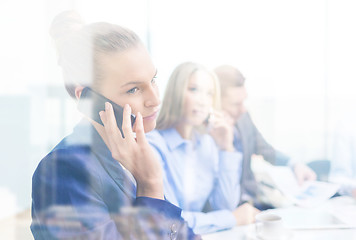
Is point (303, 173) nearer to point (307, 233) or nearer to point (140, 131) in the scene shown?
point (307, 233)

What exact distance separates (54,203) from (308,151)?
3.52 ft

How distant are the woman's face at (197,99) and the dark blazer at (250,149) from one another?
199mm

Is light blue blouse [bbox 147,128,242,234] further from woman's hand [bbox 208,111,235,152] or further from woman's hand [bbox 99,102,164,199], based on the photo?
woman's hand [bbox 99,102,164,199]

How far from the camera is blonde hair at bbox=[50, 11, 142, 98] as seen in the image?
842 mm

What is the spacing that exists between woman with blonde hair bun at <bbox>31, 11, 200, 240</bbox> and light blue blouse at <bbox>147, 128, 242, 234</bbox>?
0.17 metres

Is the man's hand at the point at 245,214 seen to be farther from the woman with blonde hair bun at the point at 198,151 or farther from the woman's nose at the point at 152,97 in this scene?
the woman's nose at the point at 152,97

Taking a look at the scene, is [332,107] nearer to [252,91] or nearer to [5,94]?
[252,91]

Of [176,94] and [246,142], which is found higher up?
[176,94]

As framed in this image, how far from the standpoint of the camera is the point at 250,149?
1.31 metres

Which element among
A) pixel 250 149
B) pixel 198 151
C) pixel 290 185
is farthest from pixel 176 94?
pixel 290 185

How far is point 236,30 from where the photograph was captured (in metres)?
1.17

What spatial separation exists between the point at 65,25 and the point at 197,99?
1.84 ft

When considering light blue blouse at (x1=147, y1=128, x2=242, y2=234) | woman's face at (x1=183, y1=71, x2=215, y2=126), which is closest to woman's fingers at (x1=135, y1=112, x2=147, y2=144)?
light blue blouse at (x1=147, y1=128, x2=242, y2=234)

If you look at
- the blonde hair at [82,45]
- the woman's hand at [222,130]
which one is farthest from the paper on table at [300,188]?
the blonde hair at [82,45]
